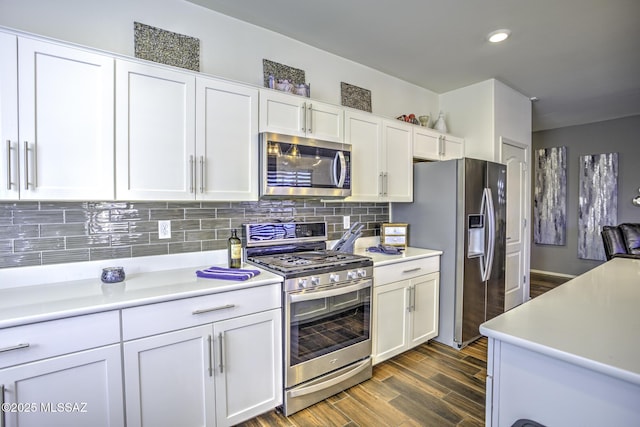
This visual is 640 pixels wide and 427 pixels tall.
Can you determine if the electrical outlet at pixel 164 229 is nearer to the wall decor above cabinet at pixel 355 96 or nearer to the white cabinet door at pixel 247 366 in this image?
the white cabinet door at pixel 247 366

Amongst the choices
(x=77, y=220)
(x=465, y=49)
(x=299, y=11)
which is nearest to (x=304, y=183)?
(x=299, y=11)

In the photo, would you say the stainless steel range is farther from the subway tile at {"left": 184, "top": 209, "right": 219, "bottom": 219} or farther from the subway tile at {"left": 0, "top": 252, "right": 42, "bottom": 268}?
the subway tile at {"left": 0, "top": 252, "right": 42, "bottom": 268}

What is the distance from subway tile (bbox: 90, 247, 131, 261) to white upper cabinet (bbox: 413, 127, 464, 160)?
263cm

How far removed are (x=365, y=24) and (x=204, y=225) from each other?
1.98 m

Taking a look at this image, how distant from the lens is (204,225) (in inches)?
88.9

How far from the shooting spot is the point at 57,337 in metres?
1.31

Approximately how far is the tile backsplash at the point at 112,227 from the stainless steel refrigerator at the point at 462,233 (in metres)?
1.43

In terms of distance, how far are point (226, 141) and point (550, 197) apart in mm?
6015

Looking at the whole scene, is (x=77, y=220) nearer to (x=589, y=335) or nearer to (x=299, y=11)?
(x=299, y=11)

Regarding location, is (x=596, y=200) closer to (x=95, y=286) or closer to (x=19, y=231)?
(x=95, y=286)

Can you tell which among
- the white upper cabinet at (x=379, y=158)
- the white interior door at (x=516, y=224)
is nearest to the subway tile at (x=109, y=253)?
the white upper cabinet at (x=379, y=158)

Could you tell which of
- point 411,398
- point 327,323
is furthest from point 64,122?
point 411,398

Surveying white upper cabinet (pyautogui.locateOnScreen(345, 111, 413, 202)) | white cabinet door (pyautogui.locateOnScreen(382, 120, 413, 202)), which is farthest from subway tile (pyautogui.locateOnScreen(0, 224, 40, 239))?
white cabinet door (pyautogui.locateOnScreen(382, 120, 413, 202))

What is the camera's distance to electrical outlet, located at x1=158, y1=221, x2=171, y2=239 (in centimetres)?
210
